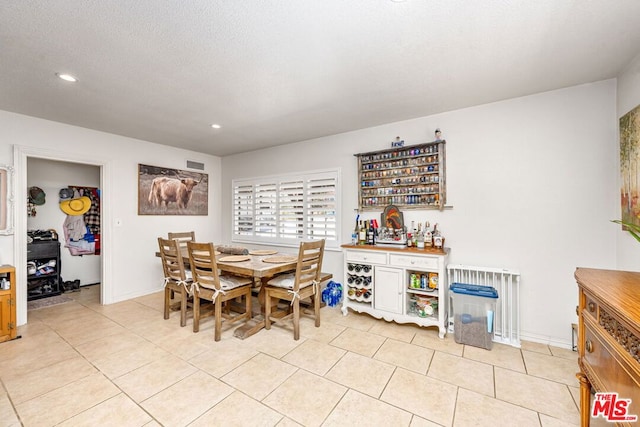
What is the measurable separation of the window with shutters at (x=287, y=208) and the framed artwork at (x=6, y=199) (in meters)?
2.87

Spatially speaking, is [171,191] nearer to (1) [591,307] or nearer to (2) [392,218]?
(2) [392,218]

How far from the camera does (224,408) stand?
1804mm

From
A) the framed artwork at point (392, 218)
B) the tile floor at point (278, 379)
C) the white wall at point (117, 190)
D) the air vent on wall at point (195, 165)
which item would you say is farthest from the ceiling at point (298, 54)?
the tile floor at point (278, 379)

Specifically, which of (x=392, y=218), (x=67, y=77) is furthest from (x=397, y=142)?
(x=67, y=77)

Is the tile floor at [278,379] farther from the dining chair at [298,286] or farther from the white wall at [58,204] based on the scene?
the white wall at [58,204]

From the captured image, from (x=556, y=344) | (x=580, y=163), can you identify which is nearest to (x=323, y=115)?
(x=580, y=163)

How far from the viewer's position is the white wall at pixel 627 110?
2.03m

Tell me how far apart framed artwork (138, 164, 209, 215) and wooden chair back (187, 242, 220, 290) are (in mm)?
2076

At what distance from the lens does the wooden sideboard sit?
0.96m

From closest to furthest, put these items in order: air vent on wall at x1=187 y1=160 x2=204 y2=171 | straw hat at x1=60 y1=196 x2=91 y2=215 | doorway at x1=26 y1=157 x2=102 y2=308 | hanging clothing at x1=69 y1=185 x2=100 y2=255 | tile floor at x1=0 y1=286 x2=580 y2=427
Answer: tile floor at x1=0 y1=286 x2=580 y2=427 → doorway at x1=26 y1=157 x2=102 y2=308 → straw hat at x1=60 y1=196 x2=91 y2=215 → hanging clothing at x1=69 y1=185 x2=100 y2=255 → air vent on wall at x1=187 y1=160 x2=204 y2=171

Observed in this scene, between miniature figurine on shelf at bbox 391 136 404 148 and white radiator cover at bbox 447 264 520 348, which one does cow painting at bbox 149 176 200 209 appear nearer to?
miniature figurine on shelf at bbox 391 136 404 148

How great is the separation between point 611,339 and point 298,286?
2237 mm

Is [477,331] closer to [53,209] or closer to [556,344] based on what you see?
[556,344]

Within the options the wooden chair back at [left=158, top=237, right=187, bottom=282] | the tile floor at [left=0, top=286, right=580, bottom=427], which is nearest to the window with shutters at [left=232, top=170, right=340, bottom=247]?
the tile floor at [left=0, top=286, right=580, bottom=427]
